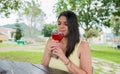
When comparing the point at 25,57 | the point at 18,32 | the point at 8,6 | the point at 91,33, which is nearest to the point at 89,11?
the point at 91,33

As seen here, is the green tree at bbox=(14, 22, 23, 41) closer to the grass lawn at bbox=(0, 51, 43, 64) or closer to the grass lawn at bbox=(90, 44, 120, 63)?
the grass lawn at bbox=(90, 44, 120, 63)

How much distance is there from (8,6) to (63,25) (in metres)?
5.63

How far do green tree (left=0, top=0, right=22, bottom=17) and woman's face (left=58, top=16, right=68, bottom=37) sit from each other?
5.52 metres

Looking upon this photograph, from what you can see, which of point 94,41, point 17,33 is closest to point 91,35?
point 94,41

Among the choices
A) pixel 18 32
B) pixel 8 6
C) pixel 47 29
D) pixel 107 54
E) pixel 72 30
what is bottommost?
pixel 107 54

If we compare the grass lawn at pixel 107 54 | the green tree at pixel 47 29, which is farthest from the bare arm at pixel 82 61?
the green tree at pixel 47 29

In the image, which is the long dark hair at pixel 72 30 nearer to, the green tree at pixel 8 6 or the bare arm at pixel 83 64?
the bare arm at pixel 83 64

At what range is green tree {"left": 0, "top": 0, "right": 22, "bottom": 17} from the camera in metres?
7.04

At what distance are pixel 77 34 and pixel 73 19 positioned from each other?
0.10 m

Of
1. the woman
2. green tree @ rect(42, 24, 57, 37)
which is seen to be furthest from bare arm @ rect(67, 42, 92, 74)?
green tree @ rect(42, 24, 57, 37)

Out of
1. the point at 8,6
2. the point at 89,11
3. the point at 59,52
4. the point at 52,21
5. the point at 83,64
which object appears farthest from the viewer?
the point at 52,21

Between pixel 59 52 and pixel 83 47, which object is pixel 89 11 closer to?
pixel 83 47

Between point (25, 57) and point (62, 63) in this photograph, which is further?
point (25, 57)

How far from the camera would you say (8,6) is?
23.3 feet
